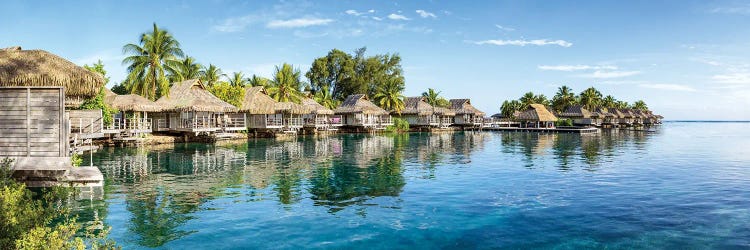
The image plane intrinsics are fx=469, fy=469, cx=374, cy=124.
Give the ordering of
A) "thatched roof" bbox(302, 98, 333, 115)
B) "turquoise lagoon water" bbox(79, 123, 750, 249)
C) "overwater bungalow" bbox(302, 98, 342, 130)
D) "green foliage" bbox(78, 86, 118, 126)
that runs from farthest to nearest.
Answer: "overwater bungalow" bbox(302, 98, 342, 130) < "thatched roof" bbox(302, 98, 333, 115) < "green foliage" bbox(78, 86, 118, 126) < "turquoise lagoon water" bbox(79, 123, 750, 249)

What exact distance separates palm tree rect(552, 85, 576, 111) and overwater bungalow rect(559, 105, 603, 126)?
351 centimetres

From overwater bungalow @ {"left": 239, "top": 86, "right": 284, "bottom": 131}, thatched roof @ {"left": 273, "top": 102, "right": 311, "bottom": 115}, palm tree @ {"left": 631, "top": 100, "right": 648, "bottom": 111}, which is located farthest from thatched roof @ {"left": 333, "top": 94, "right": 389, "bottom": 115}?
palm tree @ {"left": 631, "top": 100, "right": 648, "bottom": 111}

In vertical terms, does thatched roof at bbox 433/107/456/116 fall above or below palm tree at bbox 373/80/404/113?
below

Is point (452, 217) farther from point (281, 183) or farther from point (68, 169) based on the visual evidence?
point (68, 169)

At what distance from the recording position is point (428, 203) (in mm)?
13516

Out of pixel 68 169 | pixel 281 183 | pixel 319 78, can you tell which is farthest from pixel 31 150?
pixel 319 78

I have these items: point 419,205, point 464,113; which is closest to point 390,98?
point 464,113

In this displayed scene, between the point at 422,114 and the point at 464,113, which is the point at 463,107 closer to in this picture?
the point at 464,113

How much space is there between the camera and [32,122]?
13789mm

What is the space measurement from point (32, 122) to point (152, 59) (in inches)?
994

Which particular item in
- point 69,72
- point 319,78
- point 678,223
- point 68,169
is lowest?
point 678,223

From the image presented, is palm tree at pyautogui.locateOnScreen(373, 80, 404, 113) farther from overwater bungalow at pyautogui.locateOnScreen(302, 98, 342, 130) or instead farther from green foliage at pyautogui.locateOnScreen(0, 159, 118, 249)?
green foliage at pyautogui.locateOnScreen(0, 159, 118, 249)

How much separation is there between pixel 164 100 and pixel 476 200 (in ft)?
103

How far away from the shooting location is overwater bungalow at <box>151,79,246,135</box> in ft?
121
